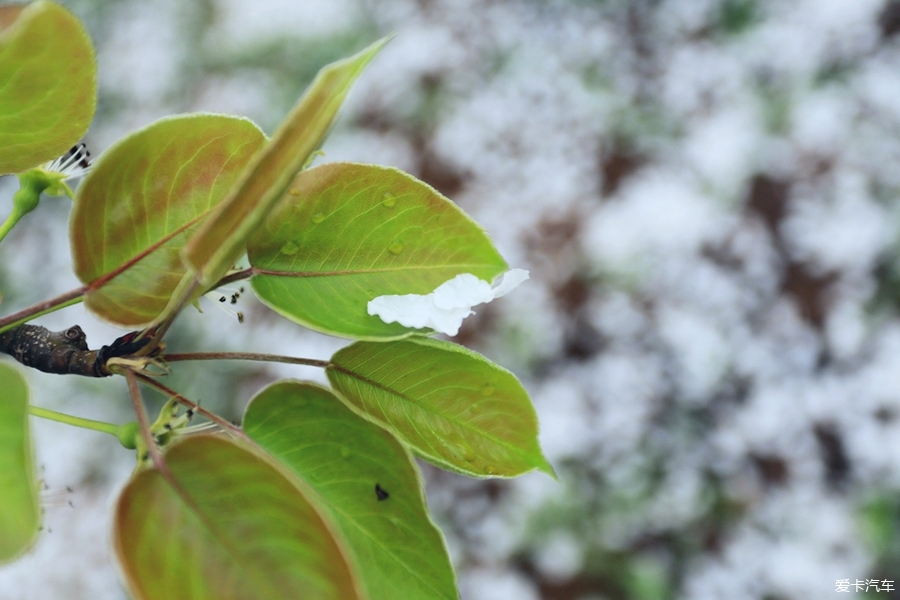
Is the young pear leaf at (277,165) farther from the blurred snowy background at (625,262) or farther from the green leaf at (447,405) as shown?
the blurred snowy background at (625,262)

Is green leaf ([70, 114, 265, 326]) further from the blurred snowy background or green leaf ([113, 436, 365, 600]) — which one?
the blurred snowy background

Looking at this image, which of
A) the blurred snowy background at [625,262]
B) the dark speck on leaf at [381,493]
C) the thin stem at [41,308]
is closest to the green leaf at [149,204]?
the thin stem at [41,308]

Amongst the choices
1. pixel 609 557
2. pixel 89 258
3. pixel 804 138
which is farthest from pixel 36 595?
pixel 804 138

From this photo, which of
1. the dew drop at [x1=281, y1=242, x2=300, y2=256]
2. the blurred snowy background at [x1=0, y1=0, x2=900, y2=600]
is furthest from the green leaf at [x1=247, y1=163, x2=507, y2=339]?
the blurred snowy background at [x1=0, y1=0, x2=900, y2=600]

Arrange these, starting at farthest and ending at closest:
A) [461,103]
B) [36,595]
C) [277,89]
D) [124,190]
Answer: [461,103] → [277,89] → [36,595] → [124,190]

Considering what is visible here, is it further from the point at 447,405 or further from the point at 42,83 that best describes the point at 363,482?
the point at 42,83

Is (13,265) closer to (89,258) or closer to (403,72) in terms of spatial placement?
(403,72)
